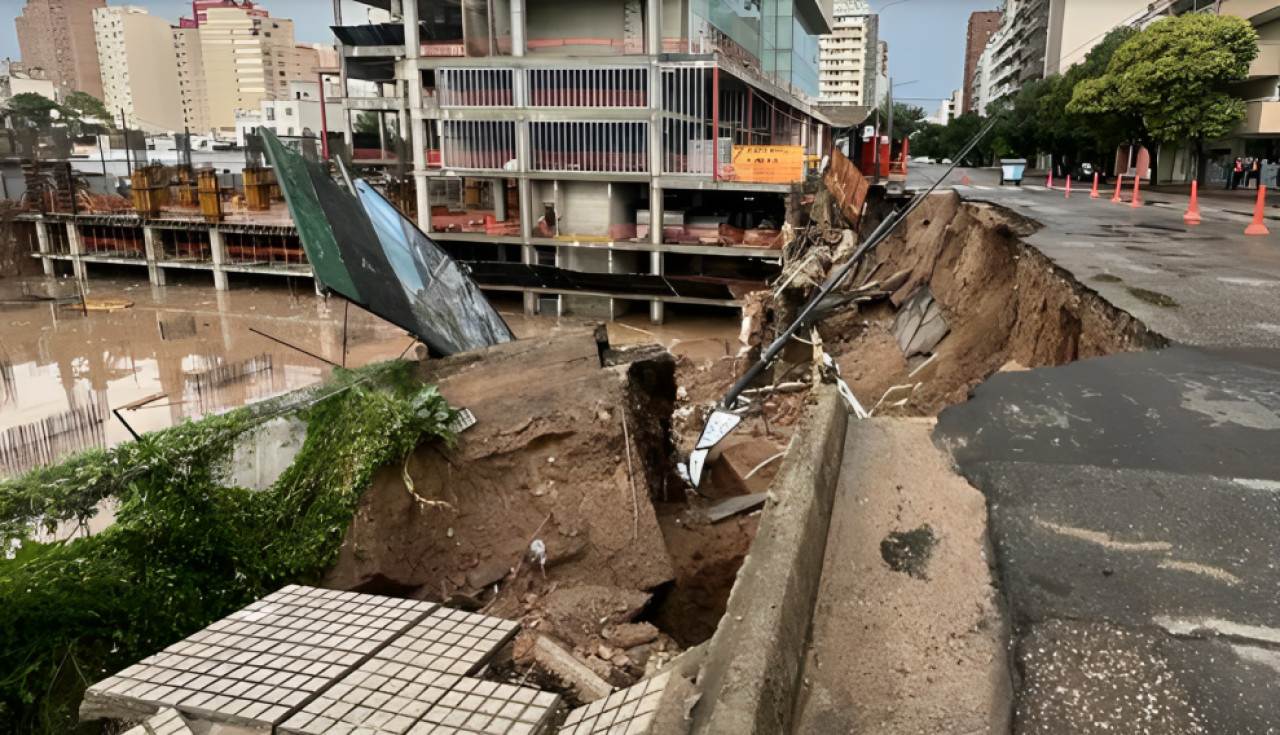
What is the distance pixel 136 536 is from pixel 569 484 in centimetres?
323

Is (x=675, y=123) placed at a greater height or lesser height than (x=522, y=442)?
greater

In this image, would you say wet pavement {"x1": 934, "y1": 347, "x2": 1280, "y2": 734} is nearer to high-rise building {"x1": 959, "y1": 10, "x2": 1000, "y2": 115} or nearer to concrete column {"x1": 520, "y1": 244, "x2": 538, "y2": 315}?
concrete column {"x1": 520, "y1": 244, "x2": 538, "y2": 315}

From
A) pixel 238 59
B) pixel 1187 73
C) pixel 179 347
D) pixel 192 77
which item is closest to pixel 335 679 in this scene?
pixel 179 347

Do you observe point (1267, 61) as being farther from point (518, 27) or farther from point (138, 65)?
point (138, 65)

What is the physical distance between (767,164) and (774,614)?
75.3 ft

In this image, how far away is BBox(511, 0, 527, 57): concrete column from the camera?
1074 inches

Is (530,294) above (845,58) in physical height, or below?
below

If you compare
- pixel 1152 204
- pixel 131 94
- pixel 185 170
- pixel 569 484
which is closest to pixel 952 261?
pixel 1152 204

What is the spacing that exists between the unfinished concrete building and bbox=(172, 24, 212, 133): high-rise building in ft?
404

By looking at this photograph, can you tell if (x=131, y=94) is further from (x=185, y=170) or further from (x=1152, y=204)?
(x=1152, y=204)

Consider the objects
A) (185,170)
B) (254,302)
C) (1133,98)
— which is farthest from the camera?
(185,170)

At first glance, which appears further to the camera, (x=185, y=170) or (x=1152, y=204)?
(x=185, y=170)

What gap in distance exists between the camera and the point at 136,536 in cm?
523

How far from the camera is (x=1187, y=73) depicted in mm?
27031
